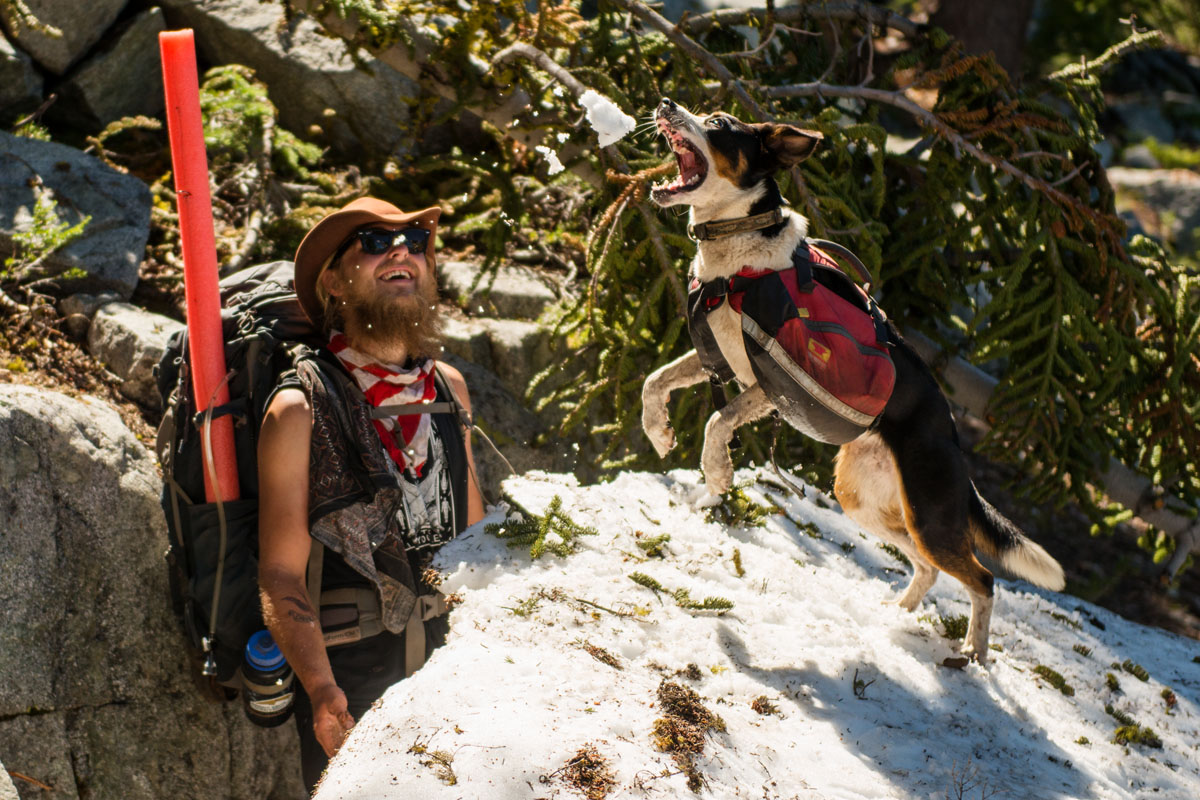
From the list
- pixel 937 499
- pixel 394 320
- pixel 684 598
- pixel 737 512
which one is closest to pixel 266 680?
pixel 394 320

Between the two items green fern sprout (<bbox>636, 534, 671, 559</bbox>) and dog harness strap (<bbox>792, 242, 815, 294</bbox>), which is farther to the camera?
green fern sprout (<bbox>636, 534, 671, 559</bbox>)

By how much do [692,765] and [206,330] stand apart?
7.51 ft

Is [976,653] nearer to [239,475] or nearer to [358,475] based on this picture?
[358,475]

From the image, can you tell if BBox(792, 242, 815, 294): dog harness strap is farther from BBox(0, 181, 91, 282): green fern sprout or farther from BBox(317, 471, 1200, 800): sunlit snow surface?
BBox(0, 181, 91, 282): green fern sprout

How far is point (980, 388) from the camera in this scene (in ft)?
18.3

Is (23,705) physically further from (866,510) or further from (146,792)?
(866,510)

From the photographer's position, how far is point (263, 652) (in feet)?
11.0

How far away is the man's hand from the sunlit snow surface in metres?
0.29

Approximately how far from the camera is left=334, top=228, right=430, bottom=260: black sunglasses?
349 cm

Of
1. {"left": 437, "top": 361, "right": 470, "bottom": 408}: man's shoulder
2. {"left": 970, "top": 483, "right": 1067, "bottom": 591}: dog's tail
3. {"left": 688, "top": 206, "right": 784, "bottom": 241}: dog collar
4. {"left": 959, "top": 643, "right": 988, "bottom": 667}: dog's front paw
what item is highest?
{"left": 688, "top": 206, "right": 784, "bottom": 241}: dog collar

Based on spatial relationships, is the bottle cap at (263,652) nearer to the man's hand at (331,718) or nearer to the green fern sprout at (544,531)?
the man's hand at (331,718)

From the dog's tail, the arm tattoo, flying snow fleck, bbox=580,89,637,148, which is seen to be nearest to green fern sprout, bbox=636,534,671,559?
the dog's tail

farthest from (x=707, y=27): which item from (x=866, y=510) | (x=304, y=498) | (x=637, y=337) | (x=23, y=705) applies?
(x=23, y=705)

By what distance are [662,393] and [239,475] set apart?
1.72 meters
